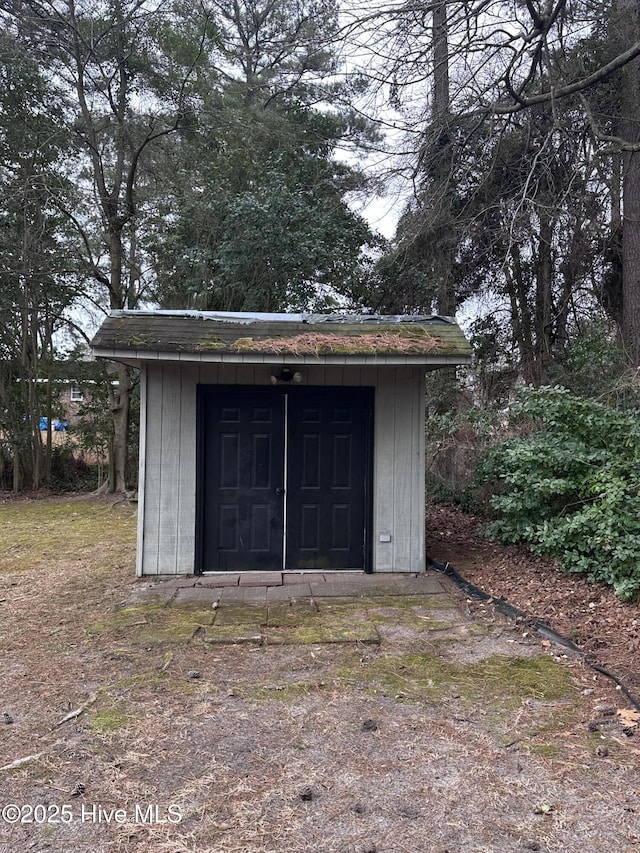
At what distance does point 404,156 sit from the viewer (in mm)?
8773

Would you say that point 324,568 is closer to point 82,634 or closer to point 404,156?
point 82,634

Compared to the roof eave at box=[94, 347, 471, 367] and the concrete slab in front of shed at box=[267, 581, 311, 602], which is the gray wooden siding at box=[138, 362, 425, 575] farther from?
the concrete slab in front of shed at box=[267, 581, 311, 602]

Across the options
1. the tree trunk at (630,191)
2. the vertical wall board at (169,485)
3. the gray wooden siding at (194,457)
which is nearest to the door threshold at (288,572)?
the gray wooden siding at (194,457)

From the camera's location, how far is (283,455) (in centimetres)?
572

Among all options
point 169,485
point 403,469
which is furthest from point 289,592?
point 403,469

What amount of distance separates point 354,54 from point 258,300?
466 cm

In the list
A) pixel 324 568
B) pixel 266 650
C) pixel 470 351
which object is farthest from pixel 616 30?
pixel 266 650

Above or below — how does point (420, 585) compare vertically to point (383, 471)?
below

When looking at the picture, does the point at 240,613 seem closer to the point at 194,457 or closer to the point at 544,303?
the point at 194,457

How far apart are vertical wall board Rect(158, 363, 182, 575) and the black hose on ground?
9.21ft

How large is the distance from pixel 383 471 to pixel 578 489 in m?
1.93

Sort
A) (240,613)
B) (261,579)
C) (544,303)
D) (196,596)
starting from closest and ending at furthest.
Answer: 1. (240,613)
2. (196,596)
3. (261,579)
4. (544,303)

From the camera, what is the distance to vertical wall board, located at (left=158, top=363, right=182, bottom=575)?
556 centimetres

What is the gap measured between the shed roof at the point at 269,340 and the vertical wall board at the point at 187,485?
55cm
